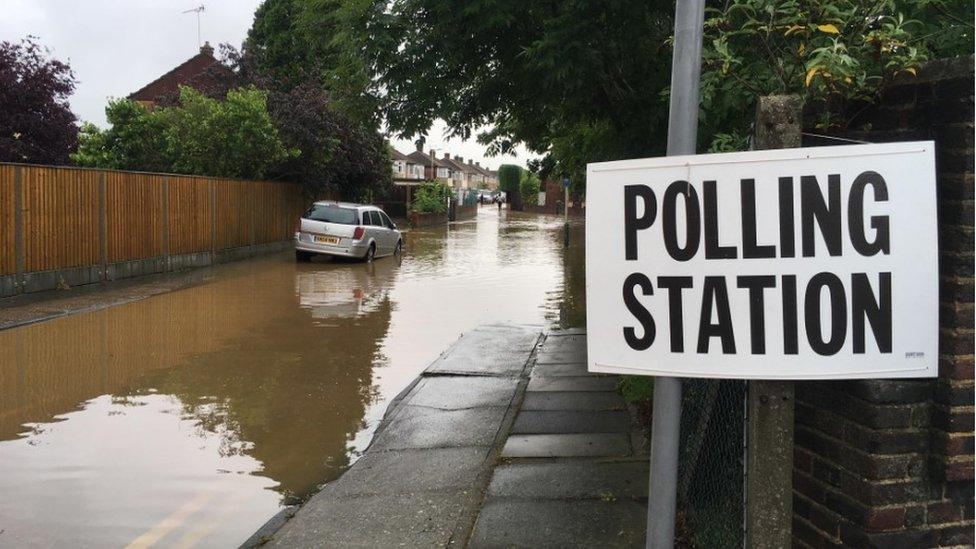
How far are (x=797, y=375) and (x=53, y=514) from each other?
4.39 metres

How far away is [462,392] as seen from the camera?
8.27 meters

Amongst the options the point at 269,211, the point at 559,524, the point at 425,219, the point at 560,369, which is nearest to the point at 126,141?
the point at 269,211

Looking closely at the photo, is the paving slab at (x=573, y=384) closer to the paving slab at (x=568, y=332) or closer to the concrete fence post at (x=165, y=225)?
the paving slab at (x=568, y=332)

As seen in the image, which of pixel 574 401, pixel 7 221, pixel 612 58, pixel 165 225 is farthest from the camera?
pixel 165 225

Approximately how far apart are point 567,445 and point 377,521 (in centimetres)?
173

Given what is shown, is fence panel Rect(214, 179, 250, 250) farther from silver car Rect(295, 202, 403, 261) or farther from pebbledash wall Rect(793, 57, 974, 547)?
pebbledash wall Rect(793, 57, 974, 547)

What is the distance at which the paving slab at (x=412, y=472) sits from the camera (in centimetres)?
554

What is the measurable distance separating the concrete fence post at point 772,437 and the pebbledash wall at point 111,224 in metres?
13.8

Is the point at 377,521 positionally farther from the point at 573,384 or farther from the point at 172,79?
the point at 172,79

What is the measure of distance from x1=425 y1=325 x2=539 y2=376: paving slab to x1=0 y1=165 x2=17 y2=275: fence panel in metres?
7.76

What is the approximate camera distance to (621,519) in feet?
15.5

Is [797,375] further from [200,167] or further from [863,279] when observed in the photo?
[200,167]

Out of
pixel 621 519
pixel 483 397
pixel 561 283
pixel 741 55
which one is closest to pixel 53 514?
pixel 621 519

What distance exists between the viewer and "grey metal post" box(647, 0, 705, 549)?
2.87 m
